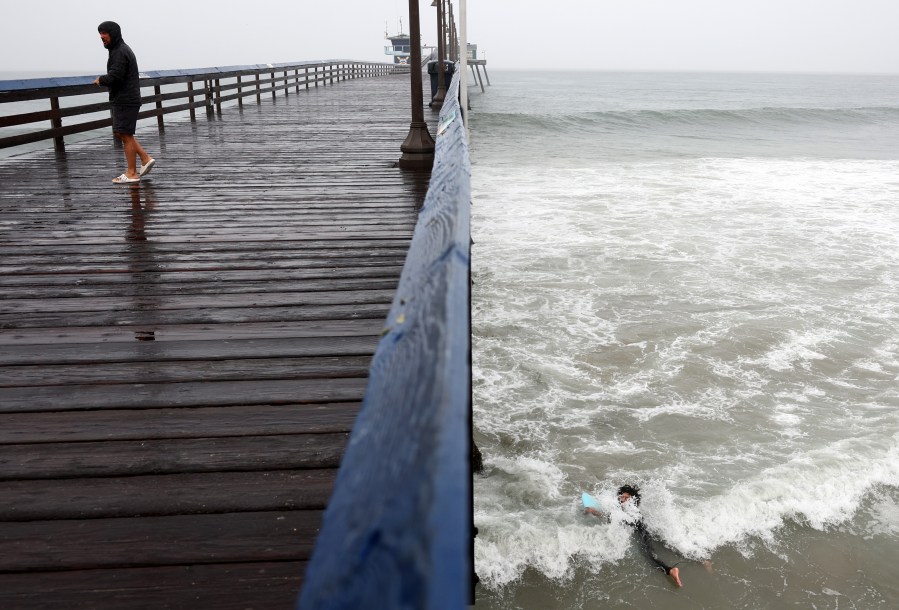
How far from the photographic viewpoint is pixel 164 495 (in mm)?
2246

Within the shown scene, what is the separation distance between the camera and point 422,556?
1.85 ft

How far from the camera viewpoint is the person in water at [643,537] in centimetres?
441

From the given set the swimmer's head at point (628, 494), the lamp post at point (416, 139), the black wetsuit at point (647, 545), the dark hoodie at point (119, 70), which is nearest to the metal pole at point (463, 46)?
the lamp post at point (416, 139)

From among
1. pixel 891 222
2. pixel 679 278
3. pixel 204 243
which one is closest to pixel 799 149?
pixel 891 222

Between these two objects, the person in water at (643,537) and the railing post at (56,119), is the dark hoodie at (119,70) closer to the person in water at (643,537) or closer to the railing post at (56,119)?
the railing post at (56,119)

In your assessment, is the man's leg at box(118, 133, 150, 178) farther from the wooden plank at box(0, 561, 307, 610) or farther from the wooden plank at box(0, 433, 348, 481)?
the wooden plank at box(0, 561, 307, 610)

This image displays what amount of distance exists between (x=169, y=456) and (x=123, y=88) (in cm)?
655

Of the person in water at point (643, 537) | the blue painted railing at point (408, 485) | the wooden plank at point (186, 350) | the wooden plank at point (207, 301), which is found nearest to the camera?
the blue painted railing at point (408, 485)

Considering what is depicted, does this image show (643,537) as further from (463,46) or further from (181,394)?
(463,46)

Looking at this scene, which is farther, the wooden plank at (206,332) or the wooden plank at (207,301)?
the wooden plank at (207,301)

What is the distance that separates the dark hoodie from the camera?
751 centimetres

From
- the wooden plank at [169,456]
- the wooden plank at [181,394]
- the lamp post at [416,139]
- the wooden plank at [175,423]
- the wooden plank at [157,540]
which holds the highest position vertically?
the lamp post at [416,139]

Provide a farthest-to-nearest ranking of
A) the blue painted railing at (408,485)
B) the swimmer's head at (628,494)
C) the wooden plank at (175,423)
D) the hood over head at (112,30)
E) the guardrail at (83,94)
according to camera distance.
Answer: the guardrail at (83,94)
the hood over head at (112,30)
the swimmer's head at (628,494)
the wooden plank at (175,423)
the blue painted railing at (408,485)

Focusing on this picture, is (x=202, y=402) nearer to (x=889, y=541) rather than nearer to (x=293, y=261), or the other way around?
(x=293, y=261)
